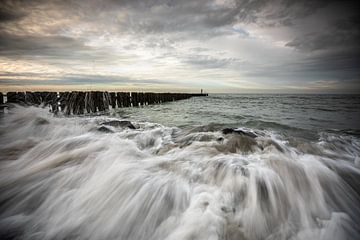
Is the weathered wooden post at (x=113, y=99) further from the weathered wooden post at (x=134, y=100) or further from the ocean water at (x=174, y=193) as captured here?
the ocean water at (x=174, y=193)

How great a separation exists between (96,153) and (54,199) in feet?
4.44

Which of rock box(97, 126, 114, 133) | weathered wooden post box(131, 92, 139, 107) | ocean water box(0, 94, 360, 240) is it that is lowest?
ocean water box(0, 94, 360, 240)

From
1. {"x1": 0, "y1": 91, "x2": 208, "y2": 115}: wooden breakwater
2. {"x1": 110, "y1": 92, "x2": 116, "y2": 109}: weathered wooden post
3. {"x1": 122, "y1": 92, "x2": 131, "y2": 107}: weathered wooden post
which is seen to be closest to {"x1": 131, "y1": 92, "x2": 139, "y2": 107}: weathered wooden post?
{"x1": 122, "y1": 92, "x2": 131, "y2": 107}: weathered wooden post

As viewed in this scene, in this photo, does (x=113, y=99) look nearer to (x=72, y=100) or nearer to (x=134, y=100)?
(x=134, y=100)

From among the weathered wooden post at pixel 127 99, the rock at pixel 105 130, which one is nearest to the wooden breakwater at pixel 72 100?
the weathered wooden post at pixel 127 99

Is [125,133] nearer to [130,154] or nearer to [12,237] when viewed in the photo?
[130,154]

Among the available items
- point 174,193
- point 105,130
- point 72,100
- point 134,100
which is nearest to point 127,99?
point 134,100

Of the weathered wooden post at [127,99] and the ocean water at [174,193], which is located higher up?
the weathered wooden post at [127,99]

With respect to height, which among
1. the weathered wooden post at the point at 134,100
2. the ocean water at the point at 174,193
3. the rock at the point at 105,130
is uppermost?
the weathered wooden post at the point at 134,100

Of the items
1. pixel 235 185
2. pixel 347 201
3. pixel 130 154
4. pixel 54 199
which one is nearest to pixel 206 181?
pixel 235 185

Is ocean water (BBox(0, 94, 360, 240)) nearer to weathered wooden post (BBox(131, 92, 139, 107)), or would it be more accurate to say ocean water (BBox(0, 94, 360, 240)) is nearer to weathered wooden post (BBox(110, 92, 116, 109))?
weathered wooden post (BBox(110, 92, 116, 109))

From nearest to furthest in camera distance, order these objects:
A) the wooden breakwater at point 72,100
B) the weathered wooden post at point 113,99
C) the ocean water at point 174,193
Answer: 1. the ocean water at point 174,193
2. the wooden breakwater at point 72,100
3. the weathered wooden post at point 113,99

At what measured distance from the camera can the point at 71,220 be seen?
7.15 ft

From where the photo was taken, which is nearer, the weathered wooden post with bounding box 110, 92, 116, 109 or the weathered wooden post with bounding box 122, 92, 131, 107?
the weathered wooden post with bounding box 110, 92, 116, 109
